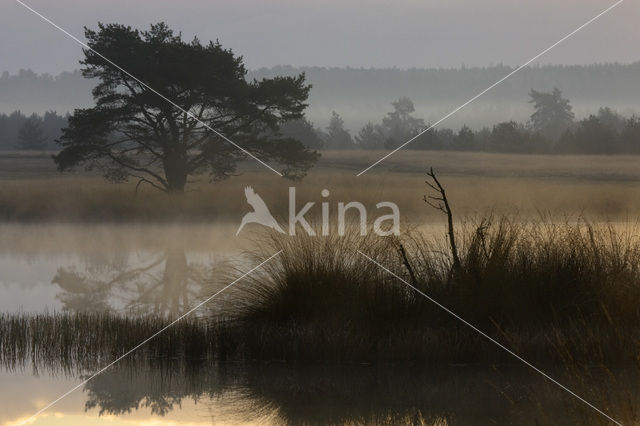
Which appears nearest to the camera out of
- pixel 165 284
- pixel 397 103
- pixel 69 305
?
pixel 69 305

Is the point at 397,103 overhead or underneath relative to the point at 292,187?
overhead

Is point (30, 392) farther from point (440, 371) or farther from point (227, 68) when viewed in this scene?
point (227, 68)

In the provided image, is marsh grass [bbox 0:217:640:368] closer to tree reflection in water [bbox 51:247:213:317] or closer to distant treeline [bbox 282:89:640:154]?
tree reflection in water [bbox 51:247:213:317]

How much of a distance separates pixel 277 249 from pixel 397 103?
3128 inches

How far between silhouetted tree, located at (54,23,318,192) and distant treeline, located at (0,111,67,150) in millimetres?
36705

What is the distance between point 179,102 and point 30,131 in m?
41.8

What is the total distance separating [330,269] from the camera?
10.3 m

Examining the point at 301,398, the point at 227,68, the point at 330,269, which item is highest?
the point at 227,68

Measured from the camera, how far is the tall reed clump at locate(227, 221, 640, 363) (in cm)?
954

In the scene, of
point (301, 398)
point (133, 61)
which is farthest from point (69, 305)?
point (133, 61)

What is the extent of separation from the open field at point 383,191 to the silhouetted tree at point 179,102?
1310 mm

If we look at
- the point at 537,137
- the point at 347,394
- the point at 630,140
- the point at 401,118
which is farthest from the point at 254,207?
the point at 401,118

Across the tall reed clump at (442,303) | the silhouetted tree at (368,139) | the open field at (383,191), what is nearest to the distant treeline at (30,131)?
the open field at (383,191)

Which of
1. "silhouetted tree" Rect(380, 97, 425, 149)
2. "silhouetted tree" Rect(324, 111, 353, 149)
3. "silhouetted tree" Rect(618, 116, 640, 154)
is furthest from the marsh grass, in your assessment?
"silhouetted tree" Rect(380, 97, 425, 149)
